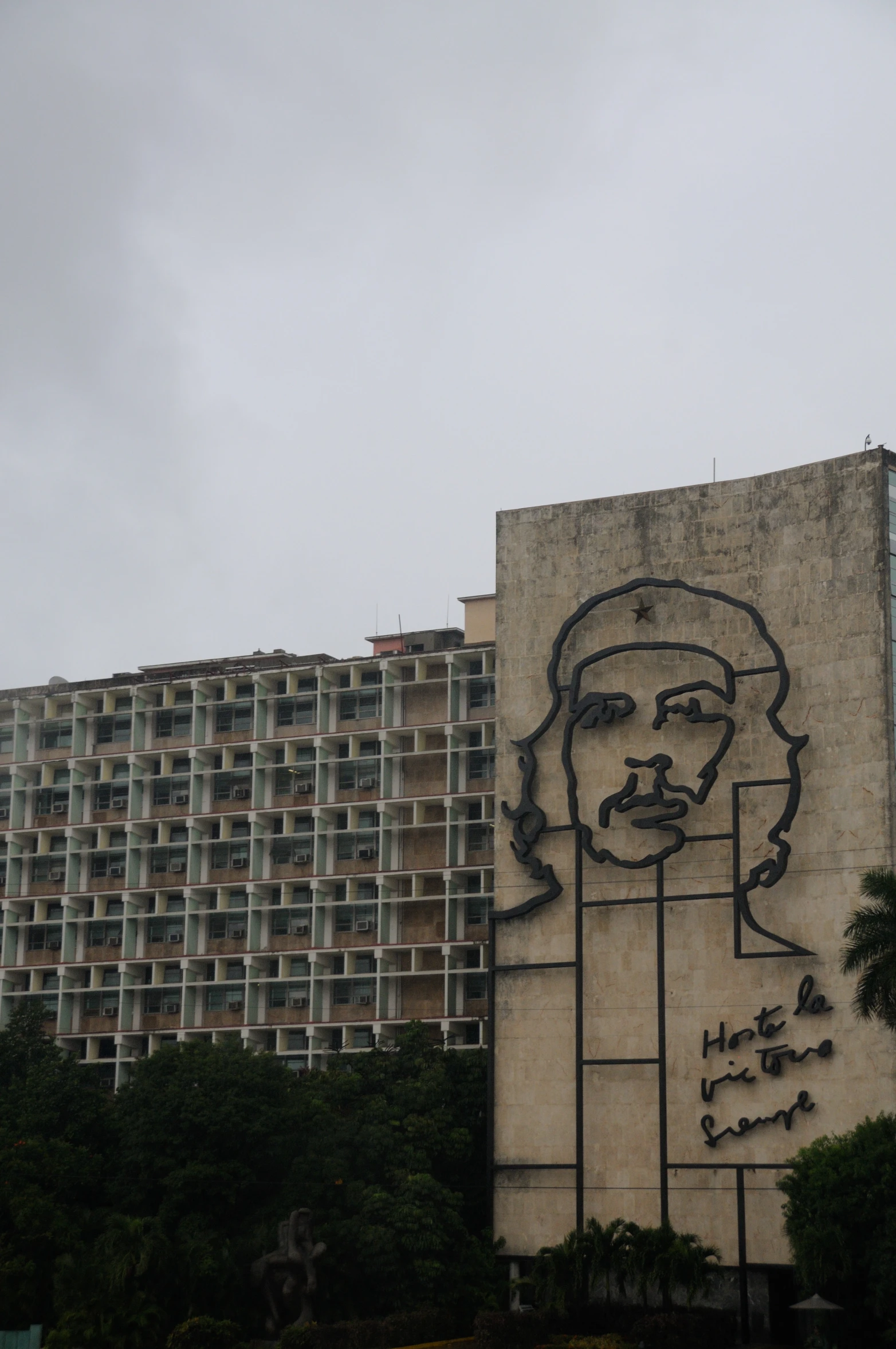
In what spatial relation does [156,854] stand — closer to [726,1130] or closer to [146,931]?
[146,931]

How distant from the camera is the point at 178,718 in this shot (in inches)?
3054

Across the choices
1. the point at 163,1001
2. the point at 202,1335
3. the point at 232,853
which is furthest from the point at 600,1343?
the point at 232,853

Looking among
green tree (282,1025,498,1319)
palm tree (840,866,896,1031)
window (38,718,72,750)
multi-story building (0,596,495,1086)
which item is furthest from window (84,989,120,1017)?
palm tree (840,866,896,1031)

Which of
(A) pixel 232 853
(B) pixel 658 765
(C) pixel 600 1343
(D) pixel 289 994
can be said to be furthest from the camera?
(A) pixel 232 853

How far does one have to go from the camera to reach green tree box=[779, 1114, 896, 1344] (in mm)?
38812

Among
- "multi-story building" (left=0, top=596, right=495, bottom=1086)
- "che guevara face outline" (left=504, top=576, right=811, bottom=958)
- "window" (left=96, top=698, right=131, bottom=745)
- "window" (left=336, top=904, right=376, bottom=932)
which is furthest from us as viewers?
"window" (left=96, top=698, right=131, bottom=745)

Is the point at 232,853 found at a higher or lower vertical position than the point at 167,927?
higher

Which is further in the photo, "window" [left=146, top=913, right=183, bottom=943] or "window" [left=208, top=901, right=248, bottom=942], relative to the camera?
"window" [left=146, top=913, right=183, bottom=943]

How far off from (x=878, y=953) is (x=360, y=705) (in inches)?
1576

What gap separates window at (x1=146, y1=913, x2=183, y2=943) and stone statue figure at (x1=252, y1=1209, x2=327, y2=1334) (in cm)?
3005

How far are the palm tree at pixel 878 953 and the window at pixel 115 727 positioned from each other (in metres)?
45.5

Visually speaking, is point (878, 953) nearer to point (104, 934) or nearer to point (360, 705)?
point (360, 705)

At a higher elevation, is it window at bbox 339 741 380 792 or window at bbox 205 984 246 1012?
window at bbox 339 741 380 792

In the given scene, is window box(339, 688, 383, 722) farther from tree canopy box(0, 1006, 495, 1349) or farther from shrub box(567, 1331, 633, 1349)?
shrub box(567, 1331, 633, 1349)
